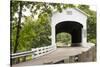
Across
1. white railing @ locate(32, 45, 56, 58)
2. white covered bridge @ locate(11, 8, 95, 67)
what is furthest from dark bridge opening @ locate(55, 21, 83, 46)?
white railing @ locate(32, 45, 56, 58)

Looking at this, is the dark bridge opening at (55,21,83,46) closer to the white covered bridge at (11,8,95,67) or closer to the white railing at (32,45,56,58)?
the white covered bridge at (11,8,95,67)

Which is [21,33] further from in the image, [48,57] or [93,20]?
[93,20]

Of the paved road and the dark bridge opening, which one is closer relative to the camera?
the paved road

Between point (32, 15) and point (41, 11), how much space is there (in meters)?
0.13

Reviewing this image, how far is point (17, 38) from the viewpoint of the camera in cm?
234


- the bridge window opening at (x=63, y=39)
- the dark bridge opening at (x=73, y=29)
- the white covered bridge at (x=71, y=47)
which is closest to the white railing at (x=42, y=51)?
the white covered bridge at (x=71, y=47)

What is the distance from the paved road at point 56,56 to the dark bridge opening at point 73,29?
0.31 feet

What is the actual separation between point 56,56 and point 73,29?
0.42 meters

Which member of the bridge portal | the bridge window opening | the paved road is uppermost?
the bridge portal

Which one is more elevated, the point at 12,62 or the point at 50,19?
the point at 50,19

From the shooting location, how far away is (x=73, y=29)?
2.51 metres

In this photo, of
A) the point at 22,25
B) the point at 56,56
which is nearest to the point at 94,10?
the point at 56,56

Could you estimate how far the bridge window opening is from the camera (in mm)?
2510

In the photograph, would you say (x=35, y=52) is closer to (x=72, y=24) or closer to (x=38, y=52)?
(x=38, y=52)
